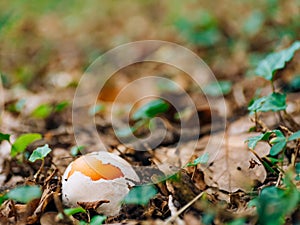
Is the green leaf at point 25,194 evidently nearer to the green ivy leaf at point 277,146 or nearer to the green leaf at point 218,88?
the green ivy leaf at point 277,146

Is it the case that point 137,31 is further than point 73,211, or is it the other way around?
point 137,31

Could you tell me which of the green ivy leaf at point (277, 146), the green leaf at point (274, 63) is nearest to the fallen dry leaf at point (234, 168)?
the green ivy leaf at point (277, 146)

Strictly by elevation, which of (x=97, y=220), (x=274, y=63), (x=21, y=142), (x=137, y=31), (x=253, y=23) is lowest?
(x=97, y=220)

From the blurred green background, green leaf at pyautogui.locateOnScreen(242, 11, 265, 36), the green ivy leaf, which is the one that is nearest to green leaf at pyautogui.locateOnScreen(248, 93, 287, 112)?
the green ivy leaf

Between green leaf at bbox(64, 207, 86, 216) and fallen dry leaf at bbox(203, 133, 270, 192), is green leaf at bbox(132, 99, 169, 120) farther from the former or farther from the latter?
green leaf at bbox(64, 207, 86, 216)

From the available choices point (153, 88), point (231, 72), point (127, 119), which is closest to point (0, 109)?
point (127, 119)

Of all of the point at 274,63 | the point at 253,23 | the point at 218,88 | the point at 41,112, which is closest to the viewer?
the point at 274,63

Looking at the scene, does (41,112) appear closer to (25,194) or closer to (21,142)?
(21,142)

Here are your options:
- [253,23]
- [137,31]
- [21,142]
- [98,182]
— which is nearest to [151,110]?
[21,142]
